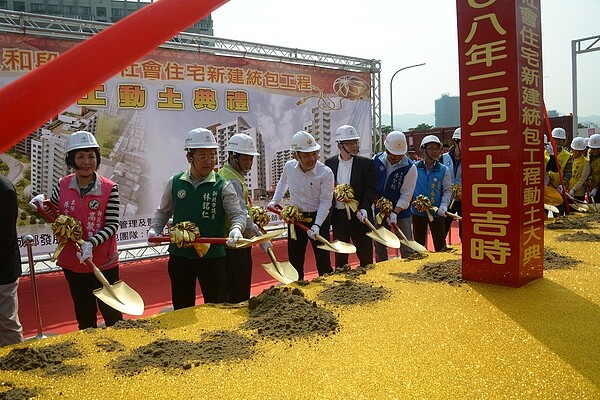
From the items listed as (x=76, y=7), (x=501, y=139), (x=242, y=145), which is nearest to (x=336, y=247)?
(x=242, y=145)

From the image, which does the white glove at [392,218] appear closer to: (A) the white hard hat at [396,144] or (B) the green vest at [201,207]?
(A) the white hard hat at [396,144]

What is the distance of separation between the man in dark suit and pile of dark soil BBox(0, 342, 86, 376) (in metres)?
2.89

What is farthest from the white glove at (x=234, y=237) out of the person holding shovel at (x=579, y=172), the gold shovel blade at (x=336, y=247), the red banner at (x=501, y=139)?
the person holding shovel at (x=579, y=172)

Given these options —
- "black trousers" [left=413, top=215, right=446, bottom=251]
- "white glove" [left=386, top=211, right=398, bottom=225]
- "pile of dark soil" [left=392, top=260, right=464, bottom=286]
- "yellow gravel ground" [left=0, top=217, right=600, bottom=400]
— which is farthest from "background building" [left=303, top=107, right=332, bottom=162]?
"yellow gravel ground" [left=0, top=217, right=600, bottom=400]

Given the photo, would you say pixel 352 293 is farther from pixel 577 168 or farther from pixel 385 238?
pixel 577 168

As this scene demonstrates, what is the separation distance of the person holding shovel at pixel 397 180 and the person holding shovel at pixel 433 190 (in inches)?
14.9

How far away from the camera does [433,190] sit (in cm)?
499

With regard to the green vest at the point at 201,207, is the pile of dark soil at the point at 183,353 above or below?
below

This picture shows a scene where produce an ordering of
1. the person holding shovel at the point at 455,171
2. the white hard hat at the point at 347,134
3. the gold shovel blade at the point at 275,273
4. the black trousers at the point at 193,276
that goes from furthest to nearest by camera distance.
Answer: the person holding shovel at the point at 455,171 → the white hard hat at the point at 347,134 → the gold shovel blade at the point at 275,273 → the black trousers at the point at 193,276

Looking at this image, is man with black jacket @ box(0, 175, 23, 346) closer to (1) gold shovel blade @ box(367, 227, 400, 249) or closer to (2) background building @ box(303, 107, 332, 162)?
(1) gold shovel blade @ box(367, 227, 400, 249)

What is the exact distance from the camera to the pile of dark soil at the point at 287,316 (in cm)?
172

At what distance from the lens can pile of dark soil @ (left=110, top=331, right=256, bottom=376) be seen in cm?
145

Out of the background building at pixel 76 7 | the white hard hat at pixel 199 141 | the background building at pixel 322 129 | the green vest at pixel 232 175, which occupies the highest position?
the background building at pixel 76 7

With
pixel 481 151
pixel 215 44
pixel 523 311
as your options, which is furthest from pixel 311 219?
pixel 215 44
